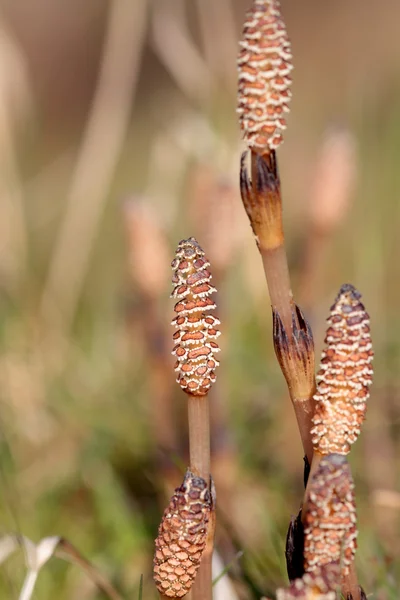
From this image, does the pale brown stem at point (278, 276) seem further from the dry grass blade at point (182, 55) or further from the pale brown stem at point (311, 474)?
the dry grass blade at point (182, 55)

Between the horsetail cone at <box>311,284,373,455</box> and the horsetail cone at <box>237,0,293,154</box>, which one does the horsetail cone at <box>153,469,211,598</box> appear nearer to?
the horsetail cone at <box>311,284,373,455</box>

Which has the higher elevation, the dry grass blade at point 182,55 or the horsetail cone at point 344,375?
the dry grass blade at point 182,55

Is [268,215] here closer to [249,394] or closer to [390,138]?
[249,394]

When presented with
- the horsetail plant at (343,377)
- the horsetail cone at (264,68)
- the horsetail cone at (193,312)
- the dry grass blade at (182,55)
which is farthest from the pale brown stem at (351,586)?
the dry grass blade at (182,55)

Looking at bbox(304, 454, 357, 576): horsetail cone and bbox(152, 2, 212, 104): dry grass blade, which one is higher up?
bbox(152, 2, 212, 104): dry grass blade

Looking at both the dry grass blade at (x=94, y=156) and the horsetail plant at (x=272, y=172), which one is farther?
the dry grass blade at (x=94, y=156)

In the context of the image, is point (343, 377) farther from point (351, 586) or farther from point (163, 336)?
point (163, 336)

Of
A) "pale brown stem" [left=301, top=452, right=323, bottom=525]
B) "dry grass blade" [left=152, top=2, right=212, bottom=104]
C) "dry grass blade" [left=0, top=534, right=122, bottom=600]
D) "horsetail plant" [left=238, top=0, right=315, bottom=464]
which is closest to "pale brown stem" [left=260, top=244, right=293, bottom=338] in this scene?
"horsetail plant" [left=238, top=0, right=315, bottom=464]

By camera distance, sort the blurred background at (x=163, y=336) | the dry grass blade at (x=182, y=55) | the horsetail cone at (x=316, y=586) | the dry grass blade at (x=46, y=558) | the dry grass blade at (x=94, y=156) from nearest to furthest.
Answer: the horsetail cone at (x=316, y=586) → the dry grass blade at (x=46, y=558) → the blurred background at (x=163, y=336) → the dry grass blade at (x=182, y=55) → the dry grass blade at (x=94, y=156)
